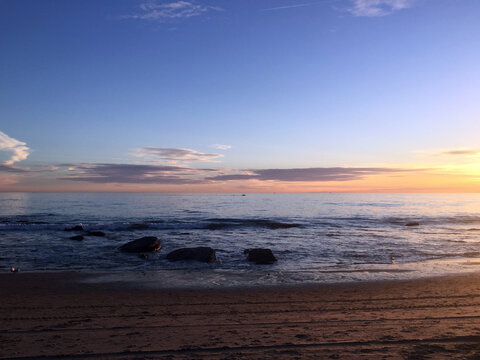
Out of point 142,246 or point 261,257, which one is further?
point 142,246

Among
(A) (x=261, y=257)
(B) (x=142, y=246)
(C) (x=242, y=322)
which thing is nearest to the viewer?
(C) (x=242, y=322)

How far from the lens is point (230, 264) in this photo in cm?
1709

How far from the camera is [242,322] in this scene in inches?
312

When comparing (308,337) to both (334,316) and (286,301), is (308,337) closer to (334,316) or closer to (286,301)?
(334,316)

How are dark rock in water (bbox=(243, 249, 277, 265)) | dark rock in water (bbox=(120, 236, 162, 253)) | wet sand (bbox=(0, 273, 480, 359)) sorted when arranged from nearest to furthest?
wet sand (bbox=(0, 273, 480, 359)) < dark rock in water (bbox=(243, 249, 277, 265)) < dark rock in water (bbox=(120, 236, 162, 253))

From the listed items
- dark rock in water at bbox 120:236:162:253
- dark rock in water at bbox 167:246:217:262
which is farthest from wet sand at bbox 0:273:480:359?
dark rock in water at bbox 120:236:162:253

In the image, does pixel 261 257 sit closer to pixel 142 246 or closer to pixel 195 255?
pixel 195 255

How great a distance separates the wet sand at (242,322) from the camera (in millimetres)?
6102

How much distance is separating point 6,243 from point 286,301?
71.8 ft

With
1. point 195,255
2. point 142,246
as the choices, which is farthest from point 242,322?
point 142,246

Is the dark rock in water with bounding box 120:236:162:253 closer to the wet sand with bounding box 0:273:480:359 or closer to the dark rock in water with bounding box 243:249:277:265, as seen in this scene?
the dark rock in water with bounding box 243:249:277:265

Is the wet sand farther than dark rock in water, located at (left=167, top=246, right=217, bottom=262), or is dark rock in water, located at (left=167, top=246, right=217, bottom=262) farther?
dark rock in water, located at (left=167, top=246, right=217, bottom=262)

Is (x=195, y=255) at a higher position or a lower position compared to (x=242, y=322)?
lower

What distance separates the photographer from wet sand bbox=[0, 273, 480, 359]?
20.0 feet
